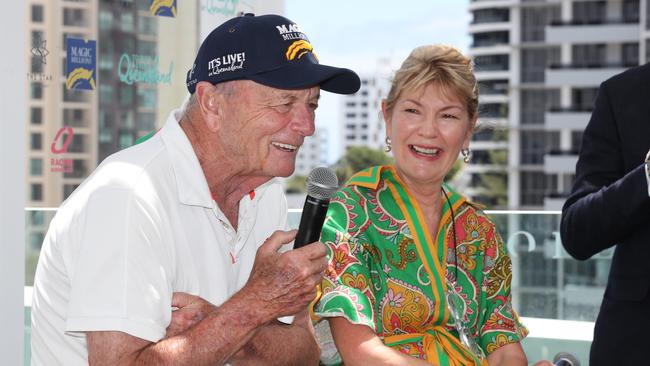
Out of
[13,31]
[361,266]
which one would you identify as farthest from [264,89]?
[13,31]

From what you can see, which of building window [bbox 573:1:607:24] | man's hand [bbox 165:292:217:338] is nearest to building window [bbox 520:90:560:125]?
building window [bbox 573:1:607:24]

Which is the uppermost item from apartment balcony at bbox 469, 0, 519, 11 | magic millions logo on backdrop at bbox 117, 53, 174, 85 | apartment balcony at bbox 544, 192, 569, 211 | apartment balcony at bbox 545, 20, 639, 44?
apartment balcony at bbox 469, 0, 519, 11

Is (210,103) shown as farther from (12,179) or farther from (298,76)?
(12,179)

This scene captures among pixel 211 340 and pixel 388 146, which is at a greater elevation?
pixel 388 146

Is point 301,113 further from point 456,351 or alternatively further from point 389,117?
point 456,351

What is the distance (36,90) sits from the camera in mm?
3547

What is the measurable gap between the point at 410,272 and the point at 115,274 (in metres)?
0.79

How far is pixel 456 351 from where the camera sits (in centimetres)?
207

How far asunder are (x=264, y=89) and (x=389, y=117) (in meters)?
0.57

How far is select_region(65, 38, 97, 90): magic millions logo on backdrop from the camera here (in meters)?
3.64

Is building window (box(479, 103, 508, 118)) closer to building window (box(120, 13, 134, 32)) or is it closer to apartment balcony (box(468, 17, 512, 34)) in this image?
apartment balcony (box(468, 17, 512, 34))

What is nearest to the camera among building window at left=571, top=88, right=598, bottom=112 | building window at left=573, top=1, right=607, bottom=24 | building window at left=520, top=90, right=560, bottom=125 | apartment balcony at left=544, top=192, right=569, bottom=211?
apartment balcony at left=544, top=192, right=569, bottom=211

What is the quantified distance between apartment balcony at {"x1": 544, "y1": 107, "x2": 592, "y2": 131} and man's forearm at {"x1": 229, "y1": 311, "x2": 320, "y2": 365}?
68.8 m

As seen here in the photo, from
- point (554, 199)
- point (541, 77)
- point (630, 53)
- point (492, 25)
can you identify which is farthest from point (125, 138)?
point (492, 25)
